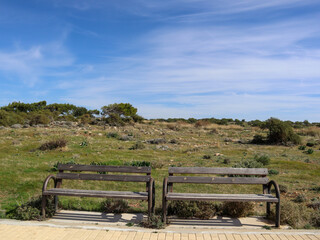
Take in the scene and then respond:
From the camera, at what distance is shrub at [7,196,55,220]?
5559mm

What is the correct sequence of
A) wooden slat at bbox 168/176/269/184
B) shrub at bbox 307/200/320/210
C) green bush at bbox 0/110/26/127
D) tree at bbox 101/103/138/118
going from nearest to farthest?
wooden slat at bbox 168/176/269/184
shrub at bbox 307/200/320/210
green bush at bbox 0/110/26/127
tree at bbox 101/103/138/118

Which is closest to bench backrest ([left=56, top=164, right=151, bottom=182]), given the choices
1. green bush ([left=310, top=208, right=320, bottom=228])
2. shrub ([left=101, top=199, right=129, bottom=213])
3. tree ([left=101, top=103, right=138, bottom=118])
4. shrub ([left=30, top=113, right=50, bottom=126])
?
shrub ([left=101, top=199, right=129, bottom=213])

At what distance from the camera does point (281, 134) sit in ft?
83.6

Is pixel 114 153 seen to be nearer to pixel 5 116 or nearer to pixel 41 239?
pixel 41 239

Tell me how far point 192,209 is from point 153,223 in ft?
3.17

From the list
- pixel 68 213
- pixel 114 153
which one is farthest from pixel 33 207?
pixel 114 153

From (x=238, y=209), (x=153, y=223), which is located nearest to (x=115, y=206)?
(x=153, y=223)

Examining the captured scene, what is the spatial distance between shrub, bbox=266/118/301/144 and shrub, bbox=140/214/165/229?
22.7 meters

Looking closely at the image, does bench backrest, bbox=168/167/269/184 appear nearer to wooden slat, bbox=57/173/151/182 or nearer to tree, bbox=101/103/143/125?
wooden slat, bbox=57/173/151/182

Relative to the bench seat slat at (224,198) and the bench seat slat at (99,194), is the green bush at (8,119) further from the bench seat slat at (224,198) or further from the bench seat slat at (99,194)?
the bench seat slat at (224,198)

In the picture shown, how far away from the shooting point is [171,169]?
604 cm

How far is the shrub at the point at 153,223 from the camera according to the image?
5238 millimetres

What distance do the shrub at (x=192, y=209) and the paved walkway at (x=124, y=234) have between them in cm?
73

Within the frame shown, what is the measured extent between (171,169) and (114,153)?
10.2 m
